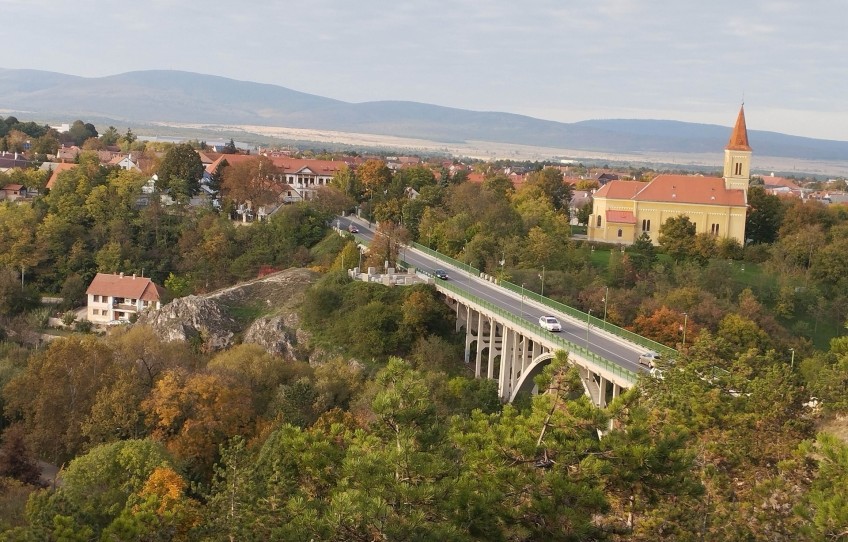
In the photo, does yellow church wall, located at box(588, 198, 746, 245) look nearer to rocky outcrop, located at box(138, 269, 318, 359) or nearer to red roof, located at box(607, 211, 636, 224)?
red roof, located at box(607, 211, 636, 224)

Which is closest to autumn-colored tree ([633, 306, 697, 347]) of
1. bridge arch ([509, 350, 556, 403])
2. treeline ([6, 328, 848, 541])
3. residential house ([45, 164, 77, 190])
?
bridge arch ([509, 350, 556, 403])

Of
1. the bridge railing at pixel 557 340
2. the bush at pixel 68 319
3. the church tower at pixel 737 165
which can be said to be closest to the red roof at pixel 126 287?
the bush at pixel 68 319

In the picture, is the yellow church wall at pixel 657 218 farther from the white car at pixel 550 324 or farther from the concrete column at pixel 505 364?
the white car at pixel 550 324

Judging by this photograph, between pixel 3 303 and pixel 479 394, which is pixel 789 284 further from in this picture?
pixel 3 303

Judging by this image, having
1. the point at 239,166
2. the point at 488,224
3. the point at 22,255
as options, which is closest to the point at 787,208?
the point at 488,224

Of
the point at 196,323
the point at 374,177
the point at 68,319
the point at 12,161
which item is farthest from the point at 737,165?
the point at 12,161
